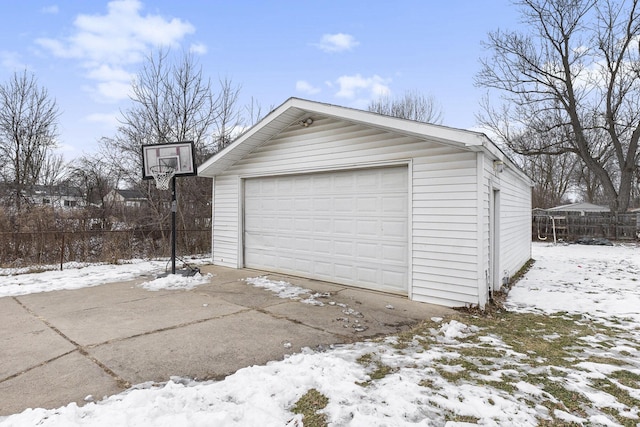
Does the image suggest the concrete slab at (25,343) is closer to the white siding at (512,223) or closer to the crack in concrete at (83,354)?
the crack in concrete at (83,354)

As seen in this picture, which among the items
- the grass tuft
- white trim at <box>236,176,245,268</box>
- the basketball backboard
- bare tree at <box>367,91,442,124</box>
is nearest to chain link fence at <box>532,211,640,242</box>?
bare tree at <box>367,91,442,124</box>

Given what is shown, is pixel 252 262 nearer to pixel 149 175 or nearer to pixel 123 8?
pixel 149 175

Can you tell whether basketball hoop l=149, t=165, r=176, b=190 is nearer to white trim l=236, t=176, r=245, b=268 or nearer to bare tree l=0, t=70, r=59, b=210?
white trim l=236, t=176, r=245, b=268

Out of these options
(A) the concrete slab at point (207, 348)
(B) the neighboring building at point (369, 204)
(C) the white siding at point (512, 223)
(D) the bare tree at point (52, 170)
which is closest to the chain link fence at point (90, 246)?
(B) the neighboring building at point (369, 204)

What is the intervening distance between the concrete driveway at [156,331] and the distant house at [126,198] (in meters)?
5.81

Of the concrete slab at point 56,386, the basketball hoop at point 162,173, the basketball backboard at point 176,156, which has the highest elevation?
the basketball backboard at point 176,156

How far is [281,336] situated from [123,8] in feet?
26.9

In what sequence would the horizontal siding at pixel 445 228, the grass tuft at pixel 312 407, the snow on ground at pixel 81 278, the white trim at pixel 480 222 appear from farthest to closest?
the snow on ground at pixel 81 278 < the horizontal siding at pixel 445 228 < the white trim at pixel 480 222 < the grass tuft at pixel 312 407

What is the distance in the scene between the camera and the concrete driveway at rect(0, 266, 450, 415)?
274 centimetres

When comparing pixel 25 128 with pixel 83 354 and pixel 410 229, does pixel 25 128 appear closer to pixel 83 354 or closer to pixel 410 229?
pixel 83 354

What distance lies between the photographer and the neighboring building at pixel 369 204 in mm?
4852

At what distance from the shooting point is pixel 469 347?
3426mm

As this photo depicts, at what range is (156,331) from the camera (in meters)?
3.83

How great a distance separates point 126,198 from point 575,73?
69.1 feet
